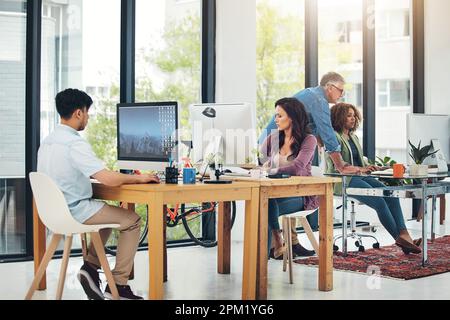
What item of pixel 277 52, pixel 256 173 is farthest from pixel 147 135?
pixel 277 52

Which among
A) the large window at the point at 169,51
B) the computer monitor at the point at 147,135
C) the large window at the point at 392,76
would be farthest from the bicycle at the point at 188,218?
the large window at the point at 392,76

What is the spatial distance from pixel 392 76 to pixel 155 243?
5.62 meters

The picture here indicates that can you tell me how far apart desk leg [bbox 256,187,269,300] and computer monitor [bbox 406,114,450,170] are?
2.12 m

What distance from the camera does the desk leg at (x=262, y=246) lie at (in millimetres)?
4723

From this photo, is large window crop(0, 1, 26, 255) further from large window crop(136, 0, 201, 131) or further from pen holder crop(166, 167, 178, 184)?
pen holder crop(166, 167, 178, 184)

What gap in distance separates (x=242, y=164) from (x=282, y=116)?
626 millimetres

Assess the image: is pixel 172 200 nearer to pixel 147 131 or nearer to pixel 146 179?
pixel 146 179

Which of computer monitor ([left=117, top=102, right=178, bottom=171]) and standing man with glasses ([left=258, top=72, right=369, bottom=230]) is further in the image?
standing man with glasses ([left=258, top=72, right=369, bottom=230])

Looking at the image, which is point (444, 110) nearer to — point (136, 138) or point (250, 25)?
point (250, 25)

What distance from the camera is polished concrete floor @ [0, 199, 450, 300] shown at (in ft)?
16.4

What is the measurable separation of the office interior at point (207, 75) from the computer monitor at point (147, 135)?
0.40 ft

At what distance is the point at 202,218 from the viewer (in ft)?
24.3

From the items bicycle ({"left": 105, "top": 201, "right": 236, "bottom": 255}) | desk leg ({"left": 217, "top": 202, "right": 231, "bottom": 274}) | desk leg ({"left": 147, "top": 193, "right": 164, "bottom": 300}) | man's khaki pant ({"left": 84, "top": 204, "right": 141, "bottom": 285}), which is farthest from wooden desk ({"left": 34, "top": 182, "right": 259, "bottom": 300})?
bicycle ({"left": 105, "top": 201, "right": 236, "bottom": 255})

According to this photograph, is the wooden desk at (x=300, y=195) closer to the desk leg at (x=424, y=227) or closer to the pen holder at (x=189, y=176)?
the pen holder at (x=189, y=176)
